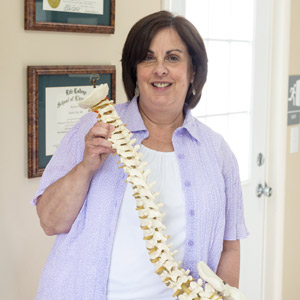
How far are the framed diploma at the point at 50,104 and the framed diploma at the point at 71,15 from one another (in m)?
0.13

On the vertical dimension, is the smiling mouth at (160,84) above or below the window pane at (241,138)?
above

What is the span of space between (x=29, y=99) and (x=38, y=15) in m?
0.26

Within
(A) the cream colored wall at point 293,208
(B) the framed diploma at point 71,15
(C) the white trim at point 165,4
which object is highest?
(C) the white trim at point 165,4

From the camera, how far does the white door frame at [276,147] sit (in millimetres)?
3047

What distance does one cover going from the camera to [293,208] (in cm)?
332

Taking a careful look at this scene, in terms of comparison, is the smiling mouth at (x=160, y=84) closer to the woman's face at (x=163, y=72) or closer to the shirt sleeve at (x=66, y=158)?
the woman's face at (x=163, y=72)

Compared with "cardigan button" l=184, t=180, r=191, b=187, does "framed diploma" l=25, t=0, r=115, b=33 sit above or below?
above

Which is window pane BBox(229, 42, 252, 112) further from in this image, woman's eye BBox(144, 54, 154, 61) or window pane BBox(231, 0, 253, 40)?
woman's eye BBox(144, 54, 154, 61)

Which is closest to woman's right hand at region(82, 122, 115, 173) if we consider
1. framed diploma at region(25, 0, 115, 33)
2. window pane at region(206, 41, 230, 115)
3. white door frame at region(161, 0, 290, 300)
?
framed diploma at region(25, 0, 115, 33)

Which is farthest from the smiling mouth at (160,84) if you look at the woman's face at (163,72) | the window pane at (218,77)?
the window pane at (218,77)

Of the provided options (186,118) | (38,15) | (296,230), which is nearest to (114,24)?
(38,15)

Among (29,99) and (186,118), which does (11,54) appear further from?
(186,118)

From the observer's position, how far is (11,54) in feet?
5.78

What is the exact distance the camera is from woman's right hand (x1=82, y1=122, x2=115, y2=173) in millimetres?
1301
